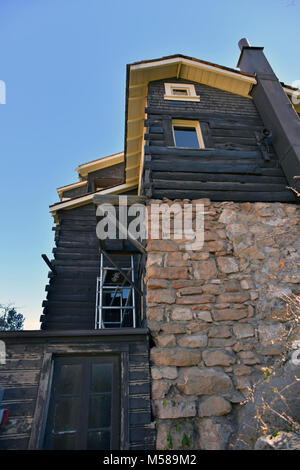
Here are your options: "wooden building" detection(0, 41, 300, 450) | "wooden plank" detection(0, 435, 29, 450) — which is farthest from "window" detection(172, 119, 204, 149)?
"wooden plank" detection(0, 435, 29, 450)

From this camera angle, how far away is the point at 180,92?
7.27 meters

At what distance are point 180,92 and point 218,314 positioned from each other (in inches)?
256

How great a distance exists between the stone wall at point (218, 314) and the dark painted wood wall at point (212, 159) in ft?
1.69

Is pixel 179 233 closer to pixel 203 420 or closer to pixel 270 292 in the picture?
pixel 270 292

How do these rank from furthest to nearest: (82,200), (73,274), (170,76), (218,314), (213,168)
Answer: (82,200)
(73,274)
(170,76)
(213,168)
(218,314)

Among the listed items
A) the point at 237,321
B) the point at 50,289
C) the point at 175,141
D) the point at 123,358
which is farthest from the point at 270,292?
the point at 50,289

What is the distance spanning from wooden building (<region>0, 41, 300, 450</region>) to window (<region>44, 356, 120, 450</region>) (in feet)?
0.04

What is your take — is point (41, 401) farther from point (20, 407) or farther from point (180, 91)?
point (180, 91)

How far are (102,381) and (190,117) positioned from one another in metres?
6.15

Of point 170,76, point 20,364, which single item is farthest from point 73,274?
point 170,76

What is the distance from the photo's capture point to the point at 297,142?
5.57 m

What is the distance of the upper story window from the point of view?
669 cm

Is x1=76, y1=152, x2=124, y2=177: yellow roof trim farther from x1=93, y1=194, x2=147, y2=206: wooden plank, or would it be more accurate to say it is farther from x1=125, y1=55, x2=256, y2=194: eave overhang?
x1=93, y1=194, x2=147, y2=206: wooden plank

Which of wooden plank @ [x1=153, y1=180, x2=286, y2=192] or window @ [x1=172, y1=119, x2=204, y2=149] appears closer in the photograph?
wooden plank @ [x1=153, y1=180, x2=286, y2=192]
